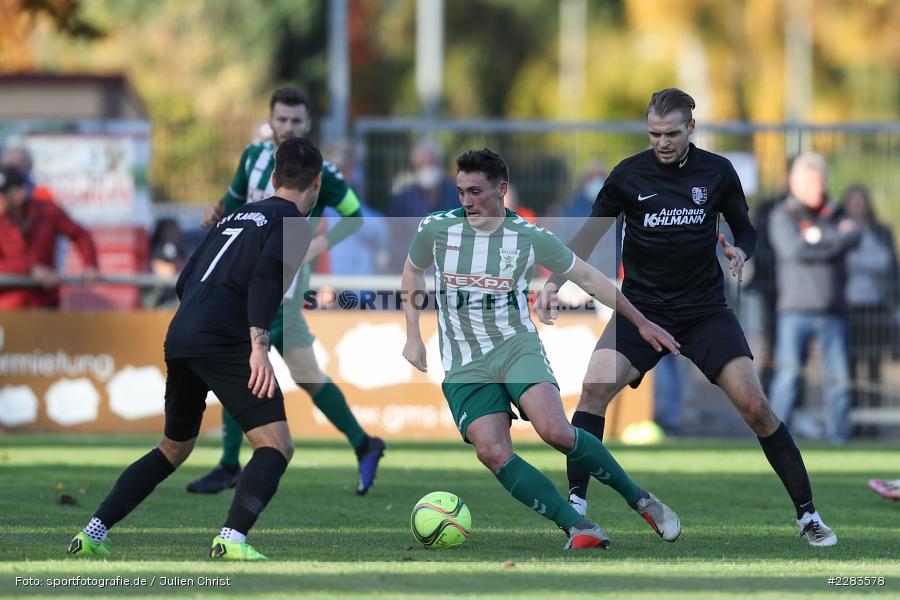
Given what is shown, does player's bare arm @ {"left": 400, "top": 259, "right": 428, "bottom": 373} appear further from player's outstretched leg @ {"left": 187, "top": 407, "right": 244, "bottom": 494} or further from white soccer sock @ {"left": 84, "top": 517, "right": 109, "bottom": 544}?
player's outstretched leg @ {"left": 187, "top": 407, "right": 244, "bottom": 494}

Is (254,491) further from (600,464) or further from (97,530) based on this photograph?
(600,464)

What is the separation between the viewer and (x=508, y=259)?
787cm

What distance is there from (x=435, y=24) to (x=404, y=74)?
12686mm

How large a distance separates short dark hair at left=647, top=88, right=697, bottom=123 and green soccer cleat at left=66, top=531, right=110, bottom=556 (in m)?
3.47

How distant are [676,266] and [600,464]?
124 centimetres

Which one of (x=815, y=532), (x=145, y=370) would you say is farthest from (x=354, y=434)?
(x=145, y=370)

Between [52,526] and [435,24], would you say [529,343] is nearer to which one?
[52,526]

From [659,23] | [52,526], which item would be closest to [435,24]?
[659,23]

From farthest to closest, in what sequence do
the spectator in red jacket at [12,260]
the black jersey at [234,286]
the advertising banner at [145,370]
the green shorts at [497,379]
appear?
the spectator in red jacket at [12,260] < the advertising banner at [145,370] < the green shorts at [497,379] < the black jersey at [234,286]

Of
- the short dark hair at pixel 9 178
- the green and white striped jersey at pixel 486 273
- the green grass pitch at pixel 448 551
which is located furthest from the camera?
the short dark hair at pixel 9 178

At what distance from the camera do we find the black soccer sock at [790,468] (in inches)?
322

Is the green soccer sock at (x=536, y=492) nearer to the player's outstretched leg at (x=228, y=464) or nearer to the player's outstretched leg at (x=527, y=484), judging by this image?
the player's outstretched leg at (x=527, y=484)

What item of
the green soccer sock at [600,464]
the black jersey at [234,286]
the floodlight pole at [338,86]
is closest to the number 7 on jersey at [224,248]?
the black jersey at [234,286]

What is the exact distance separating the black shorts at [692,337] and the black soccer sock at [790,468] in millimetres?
442
